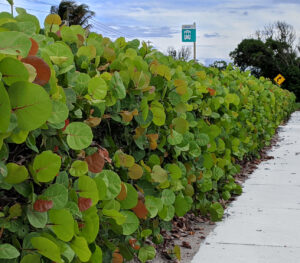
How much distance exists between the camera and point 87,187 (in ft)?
7.25

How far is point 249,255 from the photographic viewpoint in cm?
387

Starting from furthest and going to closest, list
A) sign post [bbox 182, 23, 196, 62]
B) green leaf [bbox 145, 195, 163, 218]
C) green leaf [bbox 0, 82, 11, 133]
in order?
sign post [bbox 182, 23, 196, 62] → green leaf [bbox 145, 195, 163, 218] → green leaf [bbox 0, 82, 11, 133]

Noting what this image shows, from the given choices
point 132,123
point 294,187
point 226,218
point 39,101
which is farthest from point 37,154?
point 294,187

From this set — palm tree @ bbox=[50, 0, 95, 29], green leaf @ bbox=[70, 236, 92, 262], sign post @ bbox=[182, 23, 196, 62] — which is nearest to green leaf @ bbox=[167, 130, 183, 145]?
green leaf @ bbox=[70, 236, 92, 262]

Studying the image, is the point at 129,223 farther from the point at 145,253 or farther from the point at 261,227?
the point at 261,227

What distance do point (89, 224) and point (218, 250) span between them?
2.01m

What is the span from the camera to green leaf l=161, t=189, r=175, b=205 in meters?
3.56

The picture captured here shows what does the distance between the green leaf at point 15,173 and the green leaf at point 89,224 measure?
0.52 m

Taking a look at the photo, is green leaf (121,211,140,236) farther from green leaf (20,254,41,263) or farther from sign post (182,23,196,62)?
sign post (182,23,196,62)

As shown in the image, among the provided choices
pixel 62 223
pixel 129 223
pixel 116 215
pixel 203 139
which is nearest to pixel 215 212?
pixel 203 139

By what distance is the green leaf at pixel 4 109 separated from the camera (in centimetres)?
156

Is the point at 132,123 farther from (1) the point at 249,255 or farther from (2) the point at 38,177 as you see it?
(1) the point at 249,255

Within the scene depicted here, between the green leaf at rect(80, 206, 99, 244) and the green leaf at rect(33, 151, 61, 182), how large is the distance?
0.44 metres

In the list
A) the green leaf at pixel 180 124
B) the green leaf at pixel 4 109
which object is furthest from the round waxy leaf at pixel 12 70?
the green leaf at pixel 180 124
